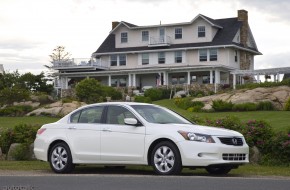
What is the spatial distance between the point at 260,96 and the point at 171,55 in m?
23.0

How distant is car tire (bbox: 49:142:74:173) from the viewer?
14.0m

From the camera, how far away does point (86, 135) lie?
45.6 ft

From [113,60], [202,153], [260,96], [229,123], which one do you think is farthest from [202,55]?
[202,153]

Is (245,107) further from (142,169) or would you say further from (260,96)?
(142,169)

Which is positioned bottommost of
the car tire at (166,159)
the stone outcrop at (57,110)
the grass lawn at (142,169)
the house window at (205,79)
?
the grass lawn at (142,169)

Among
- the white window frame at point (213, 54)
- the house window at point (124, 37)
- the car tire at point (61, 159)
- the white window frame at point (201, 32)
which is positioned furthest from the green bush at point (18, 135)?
the house window at point (124, 37)

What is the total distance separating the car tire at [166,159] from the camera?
489 inches

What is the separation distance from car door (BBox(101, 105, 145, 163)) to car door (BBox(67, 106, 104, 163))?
0.64 feet

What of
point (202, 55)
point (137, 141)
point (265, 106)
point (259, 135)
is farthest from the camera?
point (202, 55)

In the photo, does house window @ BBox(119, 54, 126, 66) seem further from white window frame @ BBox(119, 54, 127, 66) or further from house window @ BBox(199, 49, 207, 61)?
house window @ BBox(199, 49, 207, 61)

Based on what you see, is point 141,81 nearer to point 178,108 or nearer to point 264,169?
point 178,108

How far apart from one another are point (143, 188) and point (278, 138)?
5.95 m

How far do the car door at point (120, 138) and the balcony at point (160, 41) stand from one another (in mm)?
47113

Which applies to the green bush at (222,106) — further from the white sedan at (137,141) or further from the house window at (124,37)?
the house window at (124,37)
